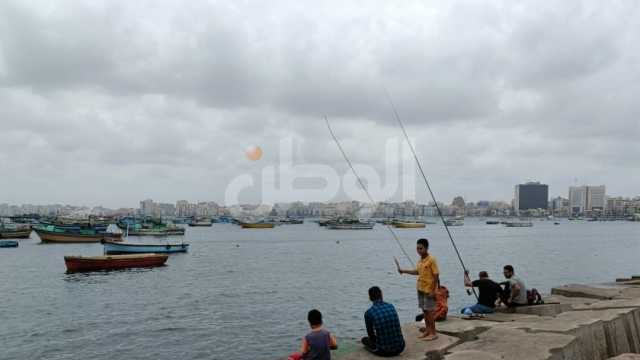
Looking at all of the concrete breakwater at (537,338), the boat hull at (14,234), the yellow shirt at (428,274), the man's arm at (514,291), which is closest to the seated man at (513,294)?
the man's arm at (514,291)

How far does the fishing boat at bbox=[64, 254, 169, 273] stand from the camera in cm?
3816

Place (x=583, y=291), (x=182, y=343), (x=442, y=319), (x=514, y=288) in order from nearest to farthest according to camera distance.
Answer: (x=442, y=319) → (x=514, y=288) → (x=583, y=291) → (x=182, y=343)

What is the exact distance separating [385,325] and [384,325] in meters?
0.02

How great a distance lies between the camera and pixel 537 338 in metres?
7.54

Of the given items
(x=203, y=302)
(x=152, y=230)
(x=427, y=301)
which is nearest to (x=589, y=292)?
(x=427, y=301)

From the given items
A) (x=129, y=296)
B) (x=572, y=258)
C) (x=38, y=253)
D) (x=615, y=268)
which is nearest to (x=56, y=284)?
(x=129, y=296)

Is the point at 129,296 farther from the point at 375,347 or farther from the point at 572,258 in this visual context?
the point at 572,258

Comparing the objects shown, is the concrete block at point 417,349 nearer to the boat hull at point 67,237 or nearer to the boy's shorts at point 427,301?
the boy's shorts at point 427,301

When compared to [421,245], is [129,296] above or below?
below

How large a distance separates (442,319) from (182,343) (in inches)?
410

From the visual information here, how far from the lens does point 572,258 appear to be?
52.8 metres

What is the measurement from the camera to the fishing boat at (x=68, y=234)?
242 feet

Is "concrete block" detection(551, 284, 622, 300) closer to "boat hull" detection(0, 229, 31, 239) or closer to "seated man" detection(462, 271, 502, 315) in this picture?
"seated man" detection(462, 271, 502, 315)

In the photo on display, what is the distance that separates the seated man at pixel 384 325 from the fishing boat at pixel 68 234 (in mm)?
72479
